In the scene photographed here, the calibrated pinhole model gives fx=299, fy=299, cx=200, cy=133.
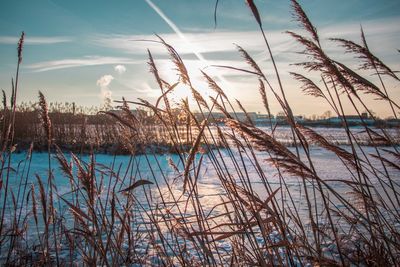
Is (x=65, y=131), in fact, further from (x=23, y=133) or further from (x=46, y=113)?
(x=46, y=113)

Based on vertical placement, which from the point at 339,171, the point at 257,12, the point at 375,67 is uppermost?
the point at 257,12

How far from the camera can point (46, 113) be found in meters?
1.77

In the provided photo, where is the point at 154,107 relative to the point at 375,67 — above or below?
below

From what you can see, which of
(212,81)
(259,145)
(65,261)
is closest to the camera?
(259,145)

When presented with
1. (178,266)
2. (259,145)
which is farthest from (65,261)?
(259,145)

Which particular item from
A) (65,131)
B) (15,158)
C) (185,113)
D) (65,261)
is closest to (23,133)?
(65,131)

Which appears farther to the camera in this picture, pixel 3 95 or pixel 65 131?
pixel 65 131

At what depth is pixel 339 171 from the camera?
27.4ft

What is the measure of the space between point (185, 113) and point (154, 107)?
0.75ft

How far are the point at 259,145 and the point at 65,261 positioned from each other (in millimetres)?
2223

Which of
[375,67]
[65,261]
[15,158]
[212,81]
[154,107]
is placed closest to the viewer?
[154,107]

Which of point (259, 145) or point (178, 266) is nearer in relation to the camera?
point (259, 145)

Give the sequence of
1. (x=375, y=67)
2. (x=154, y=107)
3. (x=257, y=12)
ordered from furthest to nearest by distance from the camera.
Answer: (x=375, y=67) < (x=154, y=107) < (x=257, y=12)

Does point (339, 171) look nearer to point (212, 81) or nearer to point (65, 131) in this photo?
point (212, 81)
